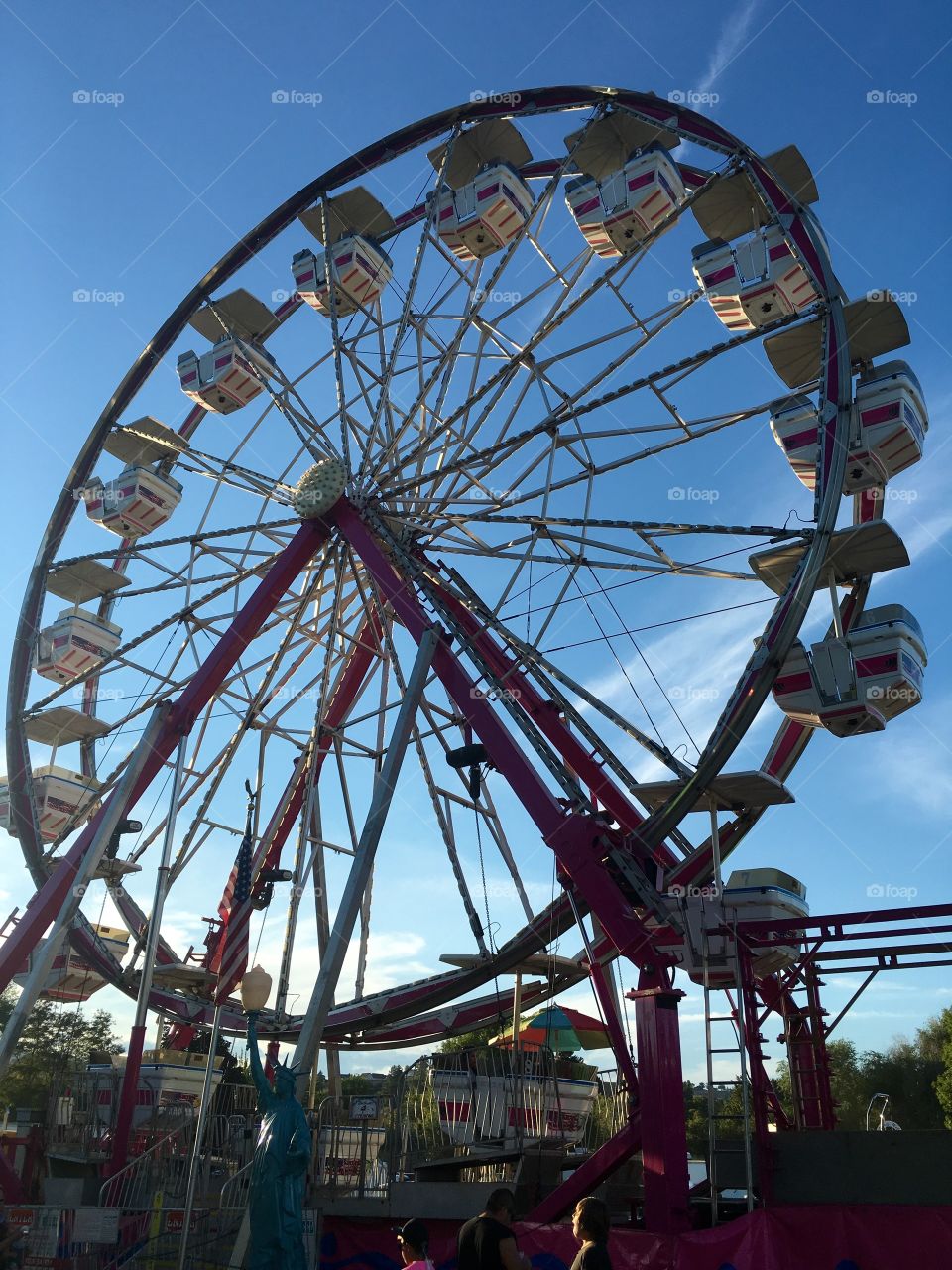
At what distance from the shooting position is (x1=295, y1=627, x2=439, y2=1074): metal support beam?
1034 centimetres

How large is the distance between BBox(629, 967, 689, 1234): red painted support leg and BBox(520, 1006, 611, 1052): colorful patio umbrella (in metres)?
8.65

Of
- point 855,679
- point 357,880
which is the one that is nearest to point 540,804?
point 357,880

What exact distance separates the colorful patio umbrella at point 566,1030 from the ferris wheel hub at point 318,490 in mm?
8944

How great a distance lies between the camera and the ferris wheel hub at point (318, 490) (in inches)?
650

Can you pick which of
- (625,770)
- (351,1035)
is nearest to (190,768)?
(351,1035)

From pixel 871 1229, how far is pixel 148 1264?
247 inches

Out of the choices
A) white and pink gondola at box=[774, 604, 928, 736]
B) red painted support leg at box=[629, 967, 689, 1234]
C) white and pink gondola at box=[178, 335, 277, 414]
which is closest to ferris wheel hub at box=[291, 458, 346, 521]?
white and pink gondola at box=[178, 335, 277, 414]

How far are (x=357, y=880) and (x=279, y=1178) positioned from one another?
11.7 feet

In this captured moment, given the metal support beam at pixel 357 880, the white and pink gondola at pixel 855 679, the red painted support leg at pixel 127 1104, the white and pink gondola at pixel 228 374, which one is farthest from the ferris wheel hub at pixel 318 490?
the red painted support leg at pixel 127 1104

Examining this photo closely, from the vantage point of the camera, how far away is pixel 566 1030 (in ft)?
63.8

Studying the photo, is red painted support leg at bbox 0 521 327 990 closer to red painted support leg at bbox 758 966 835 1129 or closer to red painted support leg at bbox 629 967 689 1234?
red painted support leg at bbox 629 967 689 1234

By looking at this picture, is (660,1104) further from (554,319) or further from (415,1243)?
(554,319)

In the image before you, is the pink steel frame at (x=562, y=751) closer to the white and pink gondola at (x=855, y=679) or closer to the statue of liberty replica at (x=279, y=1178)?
the white and pink gondola at (x=855, y=679)

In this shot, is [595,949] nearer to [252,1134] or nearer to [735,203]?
[252,1134]
